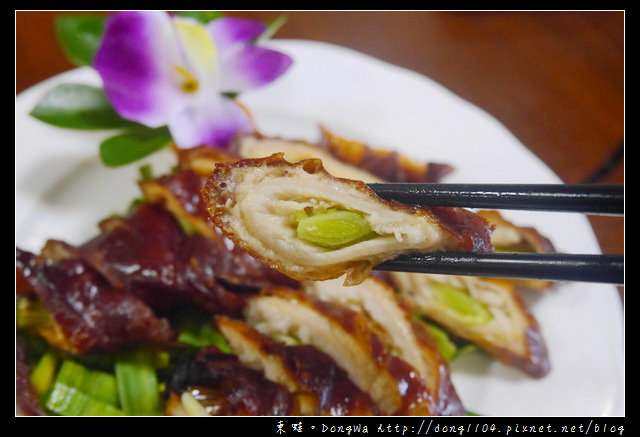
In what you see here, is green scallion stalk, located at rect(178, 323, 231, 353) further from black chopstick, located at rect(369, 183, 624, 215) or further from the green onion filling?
black chopstick, located at rect(369, 183, 624, 215)

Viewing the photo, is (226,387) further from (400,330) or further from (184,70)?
(184,70)

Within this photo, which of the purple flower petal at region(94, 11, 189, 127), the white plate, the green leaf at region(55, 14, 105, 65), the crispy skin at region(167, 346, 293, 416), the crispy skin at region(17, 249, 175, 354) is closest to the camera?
the crispy skin at region(167, 346, 293, 416)

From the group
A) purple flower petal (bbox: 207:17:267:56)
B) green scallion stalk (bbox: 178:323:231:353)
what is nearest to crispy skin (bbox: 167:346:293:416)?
green scallion stalk (bbox: 178:323:231:353)

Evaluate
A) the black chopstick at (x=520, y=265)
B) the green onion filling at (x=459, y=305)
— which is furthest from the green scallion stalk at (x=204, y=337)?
the black chopstick at (x=520, y=265)

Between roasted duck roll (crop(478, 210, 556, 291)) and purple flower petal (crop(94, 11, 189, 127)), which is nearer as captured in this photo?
roasted duck roll (crop(478, 210, 556, 291))

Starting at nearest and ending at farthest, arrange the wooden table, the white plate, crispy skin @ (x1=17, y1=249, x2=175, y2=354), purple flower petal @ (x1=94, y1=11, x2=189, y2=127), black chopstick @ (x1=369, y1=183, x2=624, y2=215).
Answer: black chopstick @ (x1=369, y1=183, x2=624, y2=215)
crispy skin @ (x1=17, y1=249, x2=175, y2=354)
the white plate
purple flower petal @ (x1=94, y1=11, x2=189, y2=127)
the wooden table

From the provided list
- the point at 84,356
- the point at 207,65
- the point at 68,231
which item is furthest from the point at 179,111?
the point at 84,356

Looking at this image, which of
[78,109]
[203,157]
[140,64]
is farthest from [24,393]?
[140,64]
